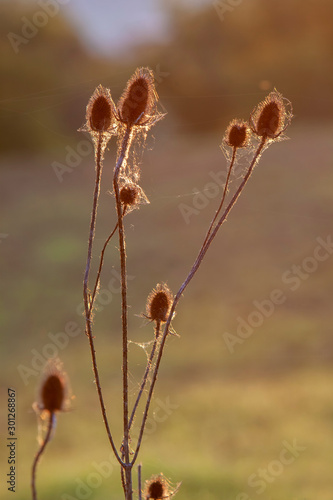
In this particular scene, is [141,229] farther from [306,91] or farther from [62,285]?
[306,91]

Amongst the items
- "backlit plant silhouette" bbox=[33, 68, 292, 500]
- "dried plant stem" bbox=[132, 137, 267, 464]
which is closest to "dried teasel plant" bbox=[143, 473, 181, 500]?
"backlit plant silhouette" bbox=[33, 68, 292, 500]

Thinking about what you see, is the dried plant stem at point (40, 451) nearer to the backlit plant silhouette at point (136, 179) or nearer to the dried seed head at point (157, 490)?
the backlit plant silhouette at point (136, 179)

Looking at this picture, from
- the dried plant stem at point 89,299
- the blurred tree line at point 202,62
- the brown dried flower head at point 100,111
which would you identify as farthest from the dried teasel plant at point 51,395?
the blurred tree line at point 202,62

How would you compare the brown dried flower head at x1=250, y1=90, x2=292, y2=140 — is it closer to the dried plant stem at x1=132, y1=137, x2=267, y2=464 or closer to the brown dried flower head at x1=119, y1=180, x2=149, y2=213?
the dried plant stem at x1=132, y1=137, x2=267, y2=464

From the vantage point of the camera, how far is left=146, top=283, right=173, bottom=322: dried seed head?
1645 mm

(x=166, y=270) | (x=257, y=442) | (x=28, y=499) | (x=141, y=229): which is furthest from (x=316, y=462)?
(x=141, y=229)

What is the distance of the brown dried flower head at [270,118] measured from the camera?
62.7 inches

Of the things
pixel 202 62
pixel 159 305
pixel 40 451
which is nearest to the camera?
pixel 40 451

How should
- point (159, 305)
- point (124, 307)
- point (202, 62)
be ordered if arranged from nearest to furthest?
point (124, 307), point (159, 305), point (202, 62)

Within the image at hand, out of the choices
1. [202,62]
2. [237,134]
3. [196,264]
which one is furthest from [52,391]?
[202,62]

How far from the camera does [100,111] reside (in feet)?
4.82

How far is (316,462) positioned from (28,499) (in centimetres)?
226

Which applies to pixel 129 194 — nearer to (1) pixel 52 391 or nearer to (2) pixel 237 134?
(2) pixel 237 134

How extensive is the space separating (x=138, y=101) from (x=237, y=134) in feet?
1.17
